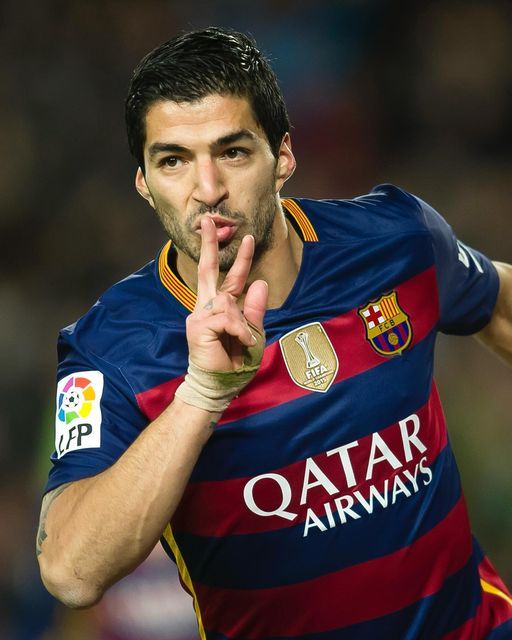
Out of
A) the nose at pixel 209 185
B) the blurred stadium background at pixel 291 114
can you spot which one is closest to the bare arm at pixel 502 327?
the nose at pixel 209 185

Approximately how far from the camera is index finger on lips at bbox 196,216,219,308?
2.46 meters

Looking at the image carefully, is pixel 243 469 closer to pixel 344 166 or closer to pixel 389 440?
pixel 389 440

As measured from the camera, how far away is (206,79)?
283cm

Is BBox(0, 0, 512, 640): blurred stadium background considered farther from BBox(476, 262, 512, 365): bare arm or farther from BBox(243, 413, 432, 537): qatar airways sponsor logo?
BBox(243, 413, 432, 537): qatar airways sponsor logo

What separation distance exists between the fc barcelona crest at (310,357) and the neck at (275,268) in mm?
120

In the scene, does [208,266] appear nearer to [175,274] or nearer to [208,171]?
[208,171]

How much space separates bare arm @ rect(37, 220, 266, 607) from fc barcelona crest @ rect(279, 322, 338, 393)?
45 cm

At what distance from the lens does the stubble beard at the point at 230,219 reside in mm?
2744

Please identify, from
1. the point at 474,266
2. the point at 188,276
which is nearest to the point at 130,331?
the point at 188,276

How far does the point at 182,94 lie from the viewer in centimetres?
280

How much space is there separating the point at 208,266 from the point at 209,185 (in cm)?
29

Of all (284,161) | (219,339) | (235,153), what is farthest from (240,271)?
(284,161)

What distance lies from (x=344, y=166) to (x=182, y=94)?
4780mm

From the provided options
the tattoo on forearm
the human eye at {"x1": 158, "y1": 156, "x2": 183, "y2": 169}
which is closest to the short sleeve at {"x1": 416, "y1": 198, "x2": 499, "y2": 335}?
the human eye at {"x1": 158, "y1": 156, "x2": 183, "y2": 169}
